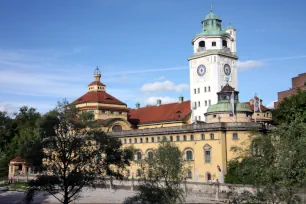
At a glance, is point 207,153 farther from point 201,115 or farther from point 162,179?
point 201,115

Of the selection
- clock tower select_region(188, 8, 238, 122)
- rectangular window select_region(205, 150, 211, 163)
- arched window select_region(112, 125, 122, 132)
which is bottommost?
rectangular window select_region(205, 150, 211, 163)

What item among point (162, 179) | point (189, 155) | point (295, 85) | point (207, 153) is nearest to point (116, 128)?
point (189, 155)

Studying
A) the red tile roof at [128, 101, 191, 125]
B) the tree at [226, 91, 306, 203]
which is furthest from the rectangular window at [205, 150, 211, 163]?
the tree at [226, 91, 306, 203]

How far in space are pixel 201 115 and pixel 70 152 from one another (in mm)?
47822

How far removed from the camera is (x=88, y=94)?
86812 mm

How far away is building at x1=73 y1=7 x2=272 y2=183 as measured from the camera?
6225cm

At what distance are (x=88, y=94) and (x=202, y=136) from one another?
31.2 m

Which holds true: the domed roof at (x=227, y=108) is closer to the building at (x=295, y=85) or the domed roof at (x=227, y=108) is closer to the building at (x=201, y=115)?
the building at (x=201, y=115)

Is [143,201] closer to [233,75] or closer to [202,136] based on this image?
[202,136]

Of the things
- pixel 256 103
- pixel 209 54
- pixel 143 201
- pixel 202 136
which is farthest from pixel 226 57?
pixel 143 201

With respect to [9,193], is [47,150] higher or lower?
higher

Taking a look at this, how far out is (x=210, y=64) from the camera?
80.2 m

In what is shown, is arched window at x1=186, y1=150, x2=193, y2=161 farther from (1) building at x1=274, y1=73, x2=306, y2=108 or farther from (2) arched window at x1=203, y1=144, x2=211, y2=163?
(1) building at x1=274, y1=73, x2=306, y2=108

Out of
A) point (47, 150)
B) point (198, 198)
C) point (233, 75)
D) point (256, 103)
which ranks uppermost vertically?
point (233, 75)
